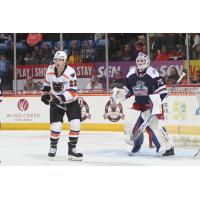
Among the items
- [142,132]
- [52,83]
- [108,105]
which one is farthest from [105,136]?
[52,83]

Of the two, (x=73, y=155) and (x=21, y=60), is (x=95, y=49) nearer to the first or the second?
(x=21, y=60)

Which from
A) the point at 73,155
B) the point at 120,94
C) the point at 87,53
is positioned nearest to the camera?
the point at 73,155

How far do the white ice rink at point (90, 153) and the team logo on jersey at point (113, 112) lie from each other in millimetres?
633

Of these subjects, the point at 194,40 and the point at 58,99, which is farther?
the point at 194,40

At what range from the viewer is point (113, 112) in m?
9.53

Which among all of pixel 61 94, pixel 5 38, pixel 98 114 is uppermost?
pixel 5 38

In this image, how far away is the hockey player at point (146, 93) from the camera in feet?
22.8

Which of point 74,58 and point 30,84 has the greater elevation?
point 74,58

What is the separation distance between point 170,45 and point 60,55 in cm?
408

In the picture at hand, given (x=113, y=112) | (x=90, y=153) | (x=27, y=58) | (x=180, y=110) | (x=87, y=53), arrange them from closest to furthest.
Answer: (x=90, y=153), (x=180, y=110), (x=113, y=112), (x=87, y=53), (x=27, y=58)

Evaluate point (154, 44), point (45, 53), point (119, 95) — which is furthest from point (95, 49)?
point (119, 95)

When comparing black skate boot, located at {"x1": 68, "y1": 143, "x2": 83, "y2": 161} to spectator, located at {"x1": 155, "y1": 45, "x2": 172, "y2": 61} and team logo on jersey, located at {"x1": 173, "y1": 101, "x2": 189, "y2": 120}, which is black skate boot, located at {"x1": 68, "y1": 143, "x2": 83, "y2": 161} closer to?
team logo on jersey, located at {"x1": 173, "y1": 101, "x2": 189, "y2": 120}

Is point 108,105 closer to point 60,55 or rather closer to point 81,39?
point 81,39

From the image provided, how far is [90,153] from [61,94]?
1.02 m
